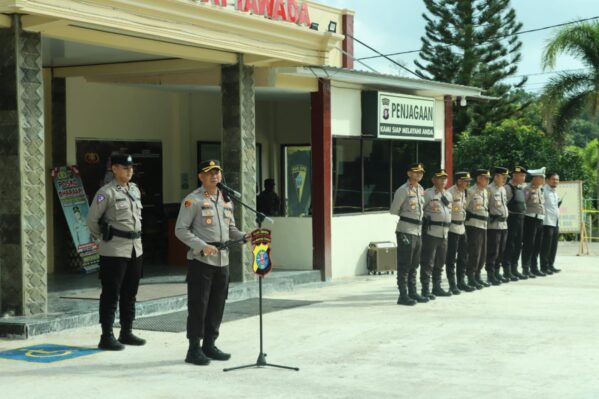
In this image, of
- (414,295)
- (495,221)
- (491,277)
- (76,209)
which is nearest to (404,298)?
(414,295)

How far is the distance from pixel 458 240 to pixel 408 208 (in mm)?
1710

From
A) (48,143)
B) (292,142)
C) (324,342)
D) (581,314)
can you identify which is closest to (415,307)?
(581,314)

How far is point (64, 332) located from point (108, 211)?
5.46 ft

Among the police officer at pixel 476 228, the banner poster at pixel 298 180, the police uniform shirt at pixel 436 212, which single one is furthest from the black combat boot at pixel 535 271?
the banner poster at pixel 298 180

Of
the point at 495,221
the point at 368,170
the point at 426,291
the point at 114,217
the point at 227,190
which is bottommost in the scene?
the point at 426,291

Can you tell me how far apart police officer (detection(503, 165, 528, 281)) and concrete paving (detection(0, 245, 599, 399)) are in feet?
10.0

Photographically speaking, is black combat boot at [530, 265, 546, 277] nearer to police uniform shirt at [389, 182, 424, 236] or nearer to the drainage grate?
police uniform shirt at [389, 182, 424, 236]

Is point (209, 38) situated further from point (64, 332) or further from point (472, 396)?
point (472, 396)

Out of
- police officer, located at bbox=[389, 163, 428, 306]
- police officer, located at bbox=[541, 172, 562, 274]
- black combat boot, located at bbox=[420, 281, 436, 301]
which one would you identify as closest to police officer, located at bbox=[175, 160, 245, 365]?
police officer, located at bbox=[389, 163, 428, 306]

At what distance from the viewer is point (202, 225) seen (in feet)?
29.3

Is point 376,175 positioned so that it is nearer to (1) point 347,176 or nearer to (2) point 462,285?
(1) point 347,176

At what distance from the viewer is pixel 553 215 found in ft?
57.5

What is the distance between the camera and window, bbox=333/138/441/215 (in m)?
17.0

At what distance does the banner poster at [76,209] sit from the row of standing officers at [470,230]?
16.1 feet
